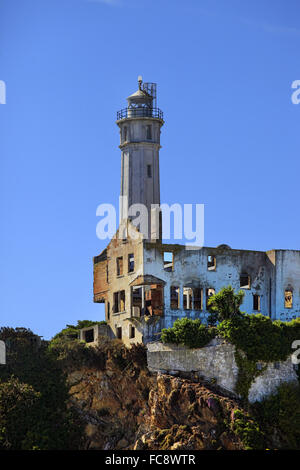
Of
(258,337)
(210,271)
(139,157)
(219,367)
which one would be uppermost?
(139,157)

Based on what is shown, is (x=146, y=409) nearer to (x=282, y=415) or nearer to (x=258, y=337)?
(x=258, y=337)

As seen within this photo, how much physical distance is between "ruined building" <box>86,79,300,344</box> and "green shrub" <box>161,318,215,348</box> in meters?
2.53

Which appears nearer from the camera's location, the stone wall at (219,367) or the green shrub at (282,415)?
the green shrub at (282,415)

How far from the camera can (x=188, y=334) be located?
9056 cm

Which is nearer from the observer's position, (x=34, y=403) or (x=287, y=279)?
(x=34, y=403)

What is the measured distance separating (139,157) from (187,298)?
53.0 ft

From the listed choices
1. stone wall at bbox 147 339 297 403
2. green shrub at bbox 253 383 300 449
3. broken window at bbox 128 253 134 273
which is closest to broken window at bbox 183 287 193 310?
broken window at bbox 128 253 134 273

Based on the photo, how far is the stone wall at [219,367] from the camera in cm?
8975

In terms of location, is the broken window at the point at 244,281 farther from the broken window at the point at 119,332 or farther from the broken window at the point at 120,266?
the broken window at the point at 119,332

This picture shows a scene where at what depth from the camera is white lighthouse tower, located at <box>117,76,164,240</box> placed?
109812 mm

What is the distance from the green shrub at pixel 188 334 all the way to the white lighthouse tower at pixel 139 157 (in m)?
18.8

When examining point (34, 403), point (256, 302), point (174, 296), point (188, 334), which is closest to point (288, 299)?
point (256, 302)

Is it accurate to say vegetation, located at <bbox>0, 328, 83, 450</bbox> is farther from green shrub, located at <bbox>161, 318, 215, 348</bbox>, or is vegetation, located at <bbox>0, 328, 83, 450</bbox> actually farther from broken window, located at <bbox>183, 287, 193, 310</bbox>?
broken window, located at <bbox>183, 287, 193, 310</bbox>

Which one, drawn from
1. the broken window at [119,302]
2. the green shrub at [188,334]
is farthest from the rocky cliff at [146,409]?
the broken window at [119,302]
